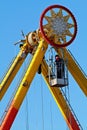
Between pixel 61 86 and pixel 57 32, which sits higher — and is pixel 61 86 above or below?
below

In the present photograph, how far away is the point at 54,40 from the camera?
125 feet

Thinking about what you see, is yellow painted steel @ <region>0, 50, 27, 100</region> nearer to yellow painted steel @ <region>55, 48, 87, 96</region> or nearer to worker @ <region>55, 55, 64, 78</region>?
yellow painted steel @ <region>55, 48, 87, 96</region>

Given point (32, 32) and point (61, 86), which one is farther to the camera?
point (32, 32)

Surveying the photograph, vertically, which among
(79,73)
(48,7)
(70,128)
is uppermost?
(48,7)

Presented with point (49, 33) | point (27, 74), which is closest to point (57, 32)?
point (49, 33)

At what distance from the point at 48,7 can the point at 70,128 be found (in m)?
8.16

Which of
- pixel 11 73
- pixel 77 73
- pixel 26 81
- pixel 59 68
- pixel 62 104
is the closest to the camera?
pixel 59 68

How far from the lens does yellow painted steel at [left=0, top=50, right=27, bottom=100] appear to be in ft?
137

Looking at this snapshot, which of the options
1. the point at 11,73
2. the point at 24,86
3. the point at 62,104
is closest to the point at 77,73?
the point at 62,104

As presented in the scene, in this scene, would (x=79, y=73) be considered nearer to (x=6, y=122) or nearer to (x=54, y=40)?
(x=54, y=40)

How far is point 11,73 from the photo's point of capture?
4206 centimetres

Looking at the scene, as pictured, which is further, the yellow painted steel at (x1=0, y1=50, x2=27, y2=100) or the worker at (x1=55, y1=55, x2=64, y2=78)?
the yellow painted steel at (x1=0, y1=50, x2=27, y2=100)

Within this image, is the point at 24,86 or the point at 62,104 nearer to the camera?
the point at 24,86

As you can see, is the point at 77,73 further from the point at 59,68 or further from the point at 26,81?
the point at 26,81
